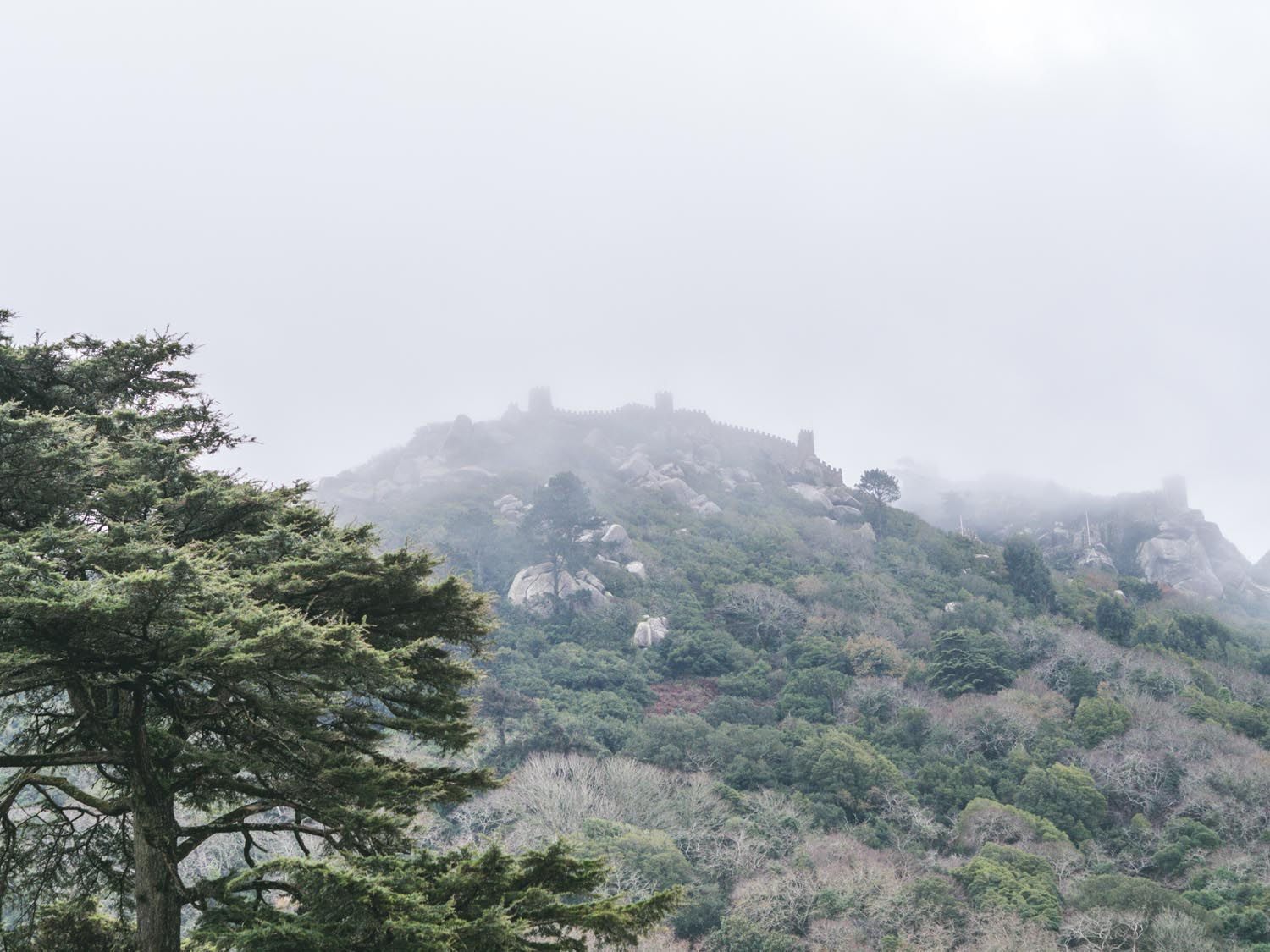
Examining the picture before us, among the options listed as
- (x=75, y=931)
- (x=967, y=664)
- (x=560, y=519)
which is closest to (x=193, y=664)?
(x=75, y=931)

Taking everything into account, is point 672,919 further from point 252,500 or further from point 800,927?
point 252,500

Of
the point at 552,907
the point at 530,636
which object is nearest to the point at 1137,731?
the point at 530,636

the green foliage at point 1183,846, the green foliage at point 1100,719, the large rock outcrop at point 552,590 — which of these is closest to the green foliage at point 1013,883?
the green foliage at point 1183,846

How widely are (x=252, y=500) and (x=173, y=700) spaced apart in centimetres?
184

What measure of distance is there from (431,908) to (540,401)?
3649 inches

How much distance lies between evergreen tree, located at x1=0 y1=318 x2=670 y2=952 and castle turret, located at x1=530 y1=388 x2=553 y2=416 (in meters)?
87.1

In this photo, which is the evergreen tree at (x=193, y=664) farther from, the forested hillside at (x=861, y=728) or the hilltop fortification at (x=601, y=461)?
the hilltop fortification at (x=601, y=461)

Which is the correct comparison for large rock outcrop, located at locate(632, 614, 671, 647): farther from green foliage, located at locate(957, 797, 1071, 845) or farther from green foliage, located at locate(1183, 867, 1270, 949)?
green foliage, located at locate(1183, 867, 1270, 949)

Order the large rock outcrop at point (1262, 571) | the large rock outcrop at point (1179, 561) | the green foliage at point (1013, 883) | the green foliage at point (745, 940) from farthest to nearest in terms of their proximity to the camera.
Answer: the large rock outcrop at point (1262, 571), the large rock outcrop at point (1179, 561), the green foliage at point (1013, 883), the green foliage at point (745, 940)

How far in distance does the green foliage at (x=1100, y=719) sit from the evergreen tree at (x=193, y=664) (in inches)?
1341

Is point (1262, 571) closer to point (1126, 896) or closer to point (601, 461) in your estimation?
point (601, 461)

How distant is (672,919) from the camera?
2372 centimetres

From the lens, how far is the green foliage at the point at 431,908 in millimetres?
5586

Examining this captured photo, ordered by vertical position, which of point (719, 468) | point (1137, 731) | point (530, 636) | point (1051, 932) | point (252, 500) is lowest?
point (1051, 932)
